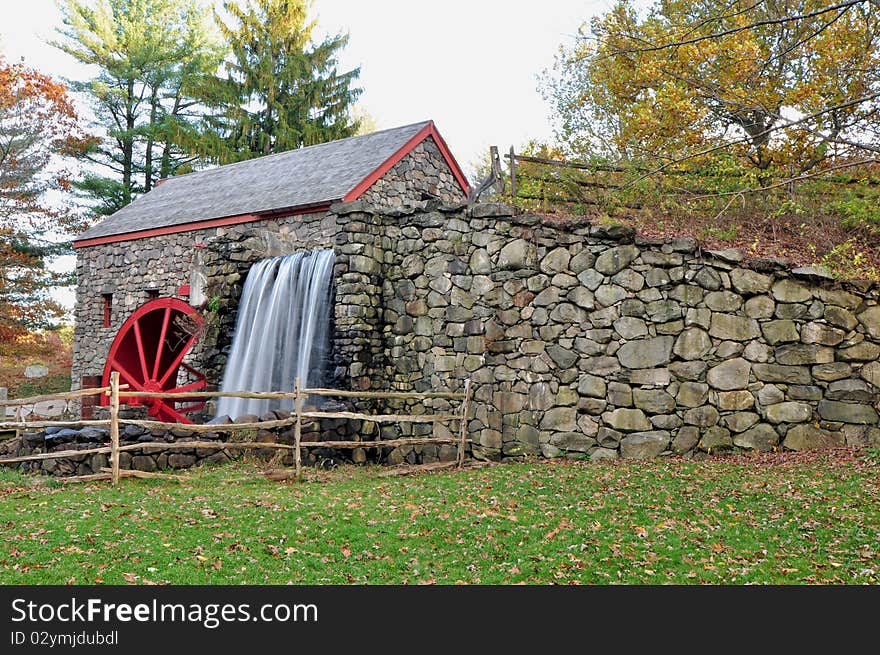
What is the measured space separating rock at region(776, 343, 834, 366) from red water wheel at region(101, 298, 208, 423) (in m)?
9.21

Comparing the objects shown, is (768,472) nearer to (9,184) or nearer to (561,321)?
(561,321)

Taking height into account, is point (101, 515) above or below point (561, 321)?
below

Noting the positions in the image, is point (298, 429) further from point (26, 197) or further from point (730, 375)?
point (26, 197)

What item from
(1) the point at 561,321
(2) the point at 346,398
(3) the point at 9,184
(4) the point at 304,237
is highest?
(3) the point at 9,184

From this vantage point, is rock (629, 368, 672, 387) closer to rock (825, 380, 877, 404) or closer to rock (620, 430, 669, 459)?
rock (620, 430, 669, 459)

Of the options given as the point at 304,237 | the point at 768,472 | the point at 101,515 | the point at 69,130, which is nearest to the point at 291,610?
the point at 101,515

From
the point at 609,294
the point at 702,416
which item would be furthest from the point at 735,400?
the point at 609,294

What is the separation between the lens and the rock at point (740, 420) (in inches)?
364

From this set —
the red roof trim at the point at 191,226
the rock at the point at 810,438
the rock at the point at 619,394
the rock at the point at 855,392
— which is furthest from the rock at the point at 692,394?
the red roof trim at the point at 191,226

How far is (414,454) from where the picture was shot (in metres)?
10.4

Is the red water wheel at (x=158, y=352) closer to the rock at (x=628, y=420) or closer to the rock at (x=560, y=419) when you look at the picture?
the rock at (x=560, y=419)

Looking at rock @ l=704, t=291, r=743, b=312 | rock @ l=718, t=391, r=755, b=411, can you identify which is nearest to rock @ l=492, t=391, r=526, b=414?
rock @ l=718, t=391, r=755, b=411

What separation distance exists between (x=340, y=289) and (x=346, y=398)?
1.49 m

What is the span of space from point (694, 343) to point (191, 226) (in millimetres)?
12135
